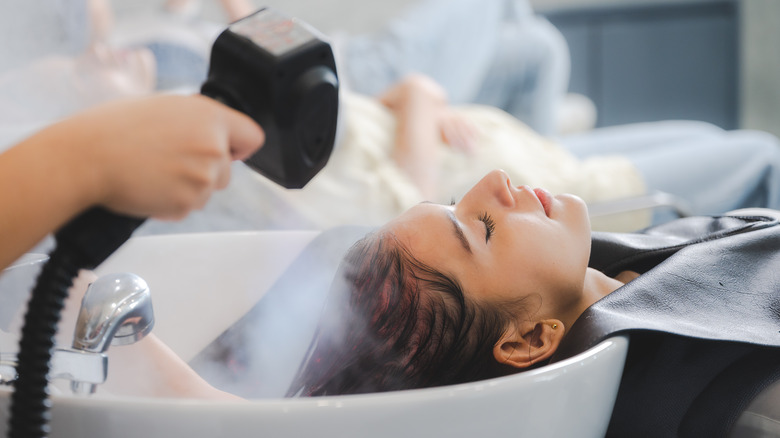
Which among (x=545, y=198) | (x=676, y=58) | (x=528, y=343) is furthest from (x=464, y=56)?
(x=676, y=58)

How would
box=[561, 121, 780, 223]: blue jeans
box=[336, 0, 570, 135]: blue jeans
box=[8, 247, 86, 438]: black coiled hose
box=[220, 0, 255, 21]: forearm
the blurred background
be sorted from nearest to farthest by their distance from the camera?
box=[8, 247, 86, 438]: black coiled hose, box=[561, 121, 780, 223]: blue jeans, box=[336, 0, 570, 135]: blue jeans, box=[220, 0, 255, 21]: forearm, the blurred background

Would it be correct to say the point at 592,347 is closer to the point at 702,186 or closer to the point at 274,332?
the point at 274,332

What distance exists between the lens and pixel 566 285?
0.56 meters

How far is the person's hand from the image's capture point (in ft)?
1.09

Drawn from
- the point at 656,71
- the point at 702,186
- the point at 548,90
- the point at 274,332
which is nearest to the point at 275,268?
the point at 274,332

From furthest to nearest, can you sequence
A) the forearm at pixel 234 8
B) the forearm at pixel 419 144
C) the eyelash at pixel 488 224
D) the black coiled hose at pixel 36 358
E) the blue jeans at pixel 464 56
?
the forearm at pixel 234 8, the blue jeans at pixel 464 56, the forearm at pixel 419 144, the eyelash at pixel 488 224, the black coiled hose at pixel 36 358

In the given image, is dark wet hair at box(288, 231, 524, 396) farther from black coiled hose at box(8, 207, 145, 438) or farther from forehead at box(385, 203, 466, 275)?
black coiled hose at box(8, 207, 145, 438)

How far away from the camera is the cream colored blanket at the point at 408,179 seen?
107 centimetres

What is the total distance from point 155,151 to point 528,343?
1.07ft

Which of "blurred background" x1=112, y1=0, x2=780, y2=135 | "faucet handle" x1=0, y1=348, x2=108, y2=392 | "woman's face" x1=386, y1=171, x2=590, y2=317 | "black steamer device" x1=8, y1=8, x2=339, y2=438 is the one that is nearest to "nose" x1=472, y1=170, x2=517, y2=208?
"woman's face" x1=386, y1=171, x2=590, y2=317

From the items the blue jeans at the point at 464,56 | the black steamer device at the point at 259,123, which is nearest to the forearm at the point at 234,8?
the blue jeans at the point at 464,56

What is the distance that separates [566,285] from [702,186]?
0.89 m

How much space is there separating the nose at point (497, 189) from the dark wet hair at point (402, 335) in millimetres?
85

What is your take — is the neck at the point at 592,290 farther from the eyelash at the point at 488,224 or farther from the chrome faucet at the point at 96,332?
the chrome faucet at the point at 96,332
